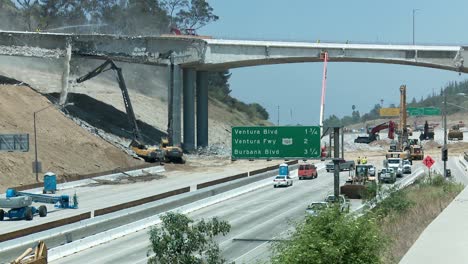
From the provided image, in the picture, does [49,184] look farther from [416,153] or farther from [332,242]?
[416,153]

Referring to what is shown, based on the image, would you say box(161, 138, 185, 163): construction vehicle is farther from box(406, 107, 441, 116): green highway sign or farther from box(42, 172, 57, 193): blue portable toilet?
box(406, 107, 441, 116): green highway sign

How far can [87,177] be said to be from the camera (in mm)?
80750

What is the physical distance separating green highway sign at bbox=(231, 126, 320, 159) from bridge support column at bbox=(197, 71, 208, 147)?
242ft

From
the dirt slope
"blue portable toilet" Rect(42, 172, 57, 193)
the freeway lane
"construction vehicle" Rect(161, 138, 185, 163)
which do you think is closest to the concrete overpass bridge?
"construction vehicle" Rect(161, 138, 185, 163)

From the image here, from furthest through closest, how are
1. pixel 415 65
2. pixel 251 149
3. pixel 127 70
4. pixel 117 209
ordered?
pixel 127 70 < pixel 415 65 < pixel 117 209 < pixel 251 149

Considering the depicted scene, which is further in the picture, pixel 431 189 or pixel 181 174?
pixel 181 174

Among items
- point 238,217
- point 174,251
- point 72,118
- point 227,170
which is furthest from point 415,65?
point 174,251

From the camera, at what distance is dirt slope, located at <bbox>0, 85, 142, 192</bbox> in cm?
8169

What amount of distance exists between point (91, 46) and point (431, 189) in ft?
177

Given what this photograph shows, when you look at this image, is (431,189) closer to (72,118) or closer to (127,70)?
(72,118)

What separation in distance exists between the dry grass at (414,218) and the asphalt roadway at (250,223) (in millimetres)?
4170

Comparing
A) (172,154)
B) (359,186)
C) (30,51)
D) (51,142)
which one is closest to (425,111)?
(172,154)

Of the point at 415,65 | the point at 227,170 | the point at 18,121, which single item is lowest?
the point at 227,170

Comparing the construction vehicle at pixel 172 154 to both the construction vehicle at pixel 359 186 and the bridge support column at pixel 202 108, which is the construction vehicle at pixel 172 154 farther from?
the construction vehicle at pixel 359 186
